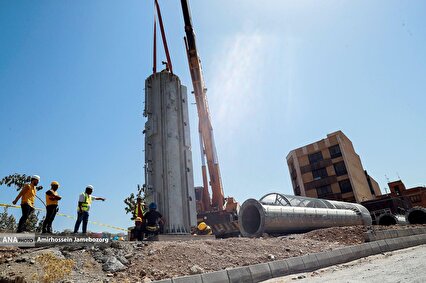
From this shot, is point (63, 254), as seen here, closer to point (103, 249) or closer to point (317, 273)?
point (103, 249)

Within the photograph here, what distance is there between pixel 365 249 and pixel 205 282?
21.3 ft

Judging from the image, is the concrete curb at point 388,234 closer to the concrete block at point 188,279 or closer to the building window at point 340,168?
the concrete block at point 188,279

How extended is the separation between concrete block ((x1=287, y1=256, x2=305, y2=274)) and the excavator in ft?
38.8

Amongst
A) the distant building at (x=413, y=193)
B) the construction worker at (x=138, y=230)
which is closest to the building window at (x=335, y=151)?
the distant building at (x=413, y=193)

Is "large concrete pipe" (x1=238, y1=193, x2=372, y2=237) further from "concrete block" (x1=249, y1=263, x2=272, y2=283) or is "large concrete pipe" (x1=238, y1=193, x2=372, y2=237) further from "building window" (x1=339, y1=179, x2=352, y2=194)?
"building window" (x1=339, y1=179, x2=352, y2=194)

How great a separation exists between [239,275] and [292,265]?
1759 millimetres

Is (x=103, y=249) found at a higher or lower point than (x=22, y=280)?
higher

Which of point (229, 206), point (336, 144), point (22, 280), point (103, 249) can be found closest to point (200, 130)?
point (229, 206)

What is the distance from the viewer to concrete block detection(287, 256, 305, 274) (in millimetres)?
6743

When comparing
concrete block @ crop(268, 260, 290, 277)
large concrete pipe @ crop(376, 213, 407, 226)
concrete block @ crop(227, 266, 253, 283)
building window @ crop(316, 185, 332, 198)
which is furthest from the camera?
building window @ crop(316, 185, 332, 198)

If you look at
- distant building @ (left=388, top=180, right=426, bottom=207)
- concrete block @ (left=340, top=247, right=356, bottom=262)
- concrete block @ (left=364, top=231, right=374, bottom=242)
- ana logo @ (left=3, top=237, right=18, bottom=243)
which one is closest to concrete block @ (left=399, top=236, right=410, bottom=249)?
concrete block @ (left=364, top=231, right=374, bottom=242)

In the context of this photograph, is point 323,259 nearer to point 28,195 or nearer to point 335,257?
point 335,257

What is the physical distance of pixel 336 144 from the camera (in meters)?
46.4

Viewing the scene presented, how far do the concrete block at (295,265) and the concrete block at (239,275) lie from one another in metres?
1.38
